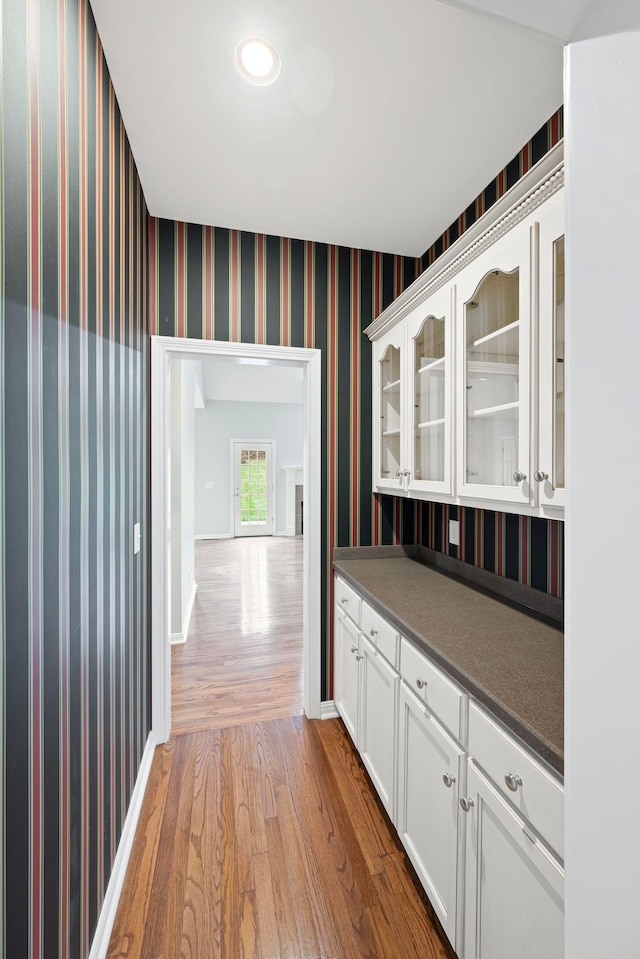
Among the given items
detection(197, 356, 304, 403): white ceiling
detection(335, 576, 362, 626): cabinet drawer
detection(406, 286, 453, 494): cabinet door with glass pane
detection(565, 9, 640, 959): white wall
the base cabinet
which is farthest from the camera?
detection(197, 356, 304, 403): white ceiling

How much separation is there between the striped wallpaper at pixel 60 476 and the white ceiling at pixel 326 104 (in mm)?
198

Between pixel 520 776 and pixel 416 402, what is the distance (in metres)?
1.50

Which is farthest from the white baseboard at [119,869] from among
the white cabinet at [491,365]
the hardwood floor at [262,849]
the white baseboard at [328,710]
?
the white cabinet at [491,365]

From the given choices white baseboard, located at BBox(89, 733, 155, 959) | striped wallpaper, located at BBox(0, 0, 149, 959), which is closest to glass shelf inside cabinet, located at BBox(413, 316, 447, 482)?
striped wallpaper, located at BBox(0, 0, 149, 959)

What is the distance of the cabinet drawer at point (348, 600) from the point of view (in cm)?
204

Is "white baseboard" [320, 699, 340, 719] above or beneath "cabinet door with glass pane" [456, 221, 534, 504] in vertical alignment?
beneath

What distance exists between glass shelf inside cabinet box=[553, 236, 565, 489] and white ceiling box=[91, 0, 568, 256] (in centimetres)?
67

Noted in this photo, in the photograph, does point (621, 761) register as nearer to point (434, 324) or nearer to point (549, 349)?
point (549, 349)

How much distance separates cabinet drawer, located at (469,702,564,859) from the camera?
840 mm

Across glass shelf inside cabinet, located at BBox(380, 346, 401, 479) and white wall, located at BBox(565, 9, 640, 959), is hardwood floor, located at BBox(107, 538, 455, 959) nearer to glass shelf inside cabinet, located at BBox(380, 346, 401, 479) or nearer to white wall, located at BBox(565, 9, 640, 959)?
white wall, located at BBox(565, 9, 640, 959)

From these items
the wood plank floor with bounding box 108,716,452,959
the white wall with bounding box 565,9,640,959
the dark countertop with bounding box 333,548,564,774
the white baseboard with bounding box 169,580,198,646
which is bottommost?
the wood plank floor with bounding box 108,716,452,959

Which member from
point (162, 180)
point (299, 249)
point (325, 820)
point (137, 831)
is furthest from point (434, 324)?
point (137, 831)

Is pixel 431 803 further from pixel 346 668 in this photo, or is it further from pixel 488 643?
pixel 346 668

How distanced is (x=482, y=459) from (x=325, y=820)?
1555mm
